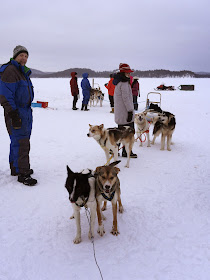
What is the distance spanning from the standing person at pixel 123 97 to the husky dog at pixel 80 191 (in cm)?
231

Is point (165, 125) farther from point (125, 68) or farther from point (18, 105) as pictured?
point (18, 105)

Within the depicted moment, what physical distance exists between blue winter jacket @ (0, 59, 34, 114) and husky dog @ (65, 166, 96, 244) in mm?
1612

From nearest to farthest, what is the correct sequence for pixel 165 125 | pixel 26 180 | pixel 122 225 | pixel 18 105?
pixel 122 225 → pixel 18 105 → pixel 26 180 → pixel 165 125

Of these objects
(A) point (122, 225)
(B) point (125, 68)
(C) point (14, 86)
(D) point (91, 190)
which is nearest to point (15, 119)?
(C) point (14, 86)

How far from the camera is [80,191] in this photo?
208 centimetres

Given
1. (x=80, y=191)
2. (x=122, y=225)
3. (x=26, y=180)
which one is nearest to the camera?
(x=80, y=191)

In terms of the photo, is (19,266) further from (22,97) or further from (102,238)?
(22,97)

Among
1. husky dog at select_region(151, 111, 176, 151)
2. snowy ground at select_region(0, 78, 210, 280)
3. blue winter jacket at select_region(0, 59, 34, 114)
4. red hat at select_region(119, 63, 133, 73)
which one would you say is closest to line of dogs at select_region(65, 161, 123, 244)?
snowy ground at select_region(0, 78, 210, 280)

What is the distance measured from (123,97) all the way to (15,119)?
2.07 metres

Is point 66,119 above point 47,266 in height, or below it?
above

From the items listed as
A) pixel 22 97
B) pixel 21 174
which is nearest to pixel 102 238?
pixel 21 174

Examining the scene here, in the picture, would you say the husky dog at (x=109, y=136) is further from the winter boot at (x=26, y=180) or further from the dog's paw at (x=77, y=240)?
the dog's paw at (x=77, y=240)

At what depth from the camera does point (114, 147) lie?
163 inches

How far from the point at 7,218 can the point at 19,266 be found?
2.67ft
